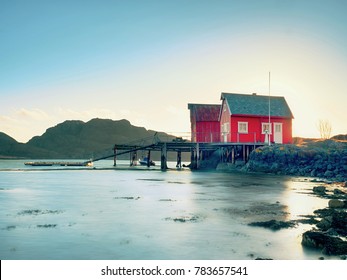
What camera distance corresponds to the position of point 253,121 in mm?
48000

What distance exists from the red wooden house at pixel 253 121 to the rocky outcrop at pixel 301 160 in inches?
155

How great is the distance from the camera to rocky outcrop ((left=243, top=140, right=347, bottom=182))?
3700 centimetres

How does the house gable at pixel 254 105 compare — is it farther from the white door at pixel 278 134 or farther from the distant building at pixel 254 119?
the white door at pixel 278 134

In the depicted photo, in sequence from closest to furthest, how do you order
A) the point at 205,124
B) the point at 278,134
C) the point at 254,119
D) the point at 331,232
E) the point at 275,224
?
the point at 331,232 < the point at 275,224 < the point at 254,119 < the point at 278,134 < the point at 205,124

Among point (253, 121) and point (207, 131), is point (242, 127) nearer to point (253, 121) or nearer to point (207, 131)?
point (253, 121)

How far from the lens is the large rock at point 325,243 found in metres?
9.51

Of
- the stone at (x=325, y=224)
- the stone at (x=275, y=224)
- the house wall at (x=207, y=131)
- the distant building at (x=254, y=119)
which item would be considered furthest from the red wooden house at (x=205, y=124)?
the stone at (x=325, y=224)

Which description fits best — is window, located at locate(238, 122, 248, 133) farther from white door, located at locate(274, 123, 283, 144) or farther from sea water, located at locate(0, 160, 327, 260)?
sea water, located at locate(0, 160, 327, 260)

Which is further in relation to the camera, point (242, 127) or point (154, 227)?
point (242, 127)

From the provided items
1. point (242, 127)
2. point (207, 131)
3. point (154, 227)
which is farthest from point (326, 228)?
point (207, 131)

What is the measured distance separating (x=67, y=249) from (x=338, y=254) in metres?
6.76

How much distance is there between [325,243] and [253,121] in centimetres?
3881

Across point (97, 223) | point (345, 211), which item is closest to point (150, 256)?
point (97, 223)
